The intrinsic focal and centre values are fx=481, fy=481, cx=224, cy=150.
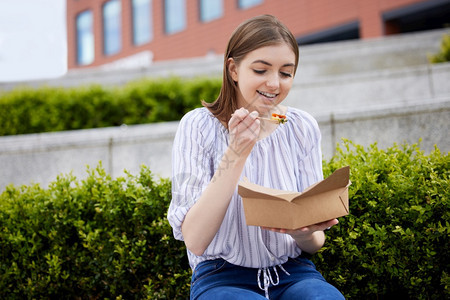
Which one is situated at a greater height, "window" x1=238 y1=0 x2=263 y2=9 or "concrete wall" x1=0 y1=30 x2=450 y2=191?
"window" x1=238 y1=0 x2=263 y2=9

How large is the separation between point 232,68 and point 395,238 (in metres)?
1.19

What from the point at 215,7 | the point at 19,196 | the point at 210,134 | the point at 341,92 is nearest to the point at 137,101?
the point at 341,92

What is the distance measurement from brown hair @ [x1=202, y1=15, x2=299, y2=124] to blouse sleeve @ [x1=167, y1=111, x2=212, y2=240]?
113 millimetres

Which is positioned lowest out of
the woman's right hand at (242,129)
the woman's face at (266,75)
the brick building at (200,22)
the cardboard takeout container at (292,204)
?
the cardboard takeout container at (292,204)

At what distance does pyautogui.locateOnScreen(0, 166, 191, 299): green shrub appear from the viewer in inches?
106

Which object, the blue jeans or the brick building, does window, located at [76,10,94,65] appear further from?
the blue jeans

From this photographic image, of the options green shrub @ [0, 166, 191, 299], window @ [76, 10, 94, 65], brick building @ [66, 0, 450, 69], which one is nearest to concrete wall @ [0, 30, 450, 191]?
green shrub @ [0, 166, 191, 299]

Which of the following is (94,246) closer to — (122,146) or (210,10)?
(122,146)

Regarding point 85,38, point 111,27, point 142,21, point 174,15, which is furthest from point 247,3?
point 85,38

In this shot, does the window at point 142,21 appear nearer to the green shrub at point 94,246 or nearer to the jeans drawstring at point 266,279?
the green shrub at point 94,246

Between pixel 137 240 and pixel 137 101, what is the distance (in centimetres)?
413

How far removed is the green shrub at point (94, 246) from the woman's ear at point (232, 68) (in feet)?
2.85

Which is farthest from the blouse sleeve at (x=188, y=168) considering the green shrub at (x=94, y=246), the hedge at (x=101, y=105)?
the hedge at (x=101, y=105)

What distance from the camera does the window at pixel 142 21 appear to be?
21.4 m
